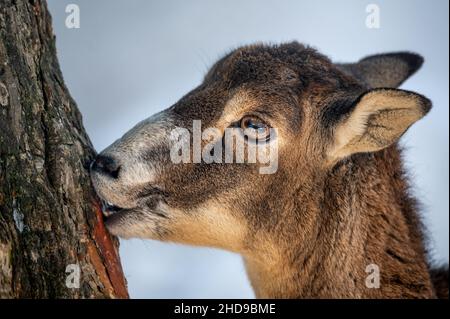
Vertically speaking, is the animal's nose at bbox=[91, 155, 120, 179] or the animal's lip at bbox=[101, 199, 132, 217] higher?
the animal's nose at bbox=[91, 155, 120, 179]

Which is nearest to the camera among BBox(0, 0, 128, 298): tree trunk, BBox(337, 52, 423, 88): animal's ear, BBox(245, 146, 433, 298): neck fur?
BBox(0, 0, 128, 298): tree trunk

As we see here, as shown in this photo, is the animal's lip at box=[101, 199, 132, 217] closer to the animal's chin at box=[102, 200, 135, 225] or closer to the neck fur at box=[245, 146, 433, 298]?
the animal's chin at box=[102, 200, 135, 225]

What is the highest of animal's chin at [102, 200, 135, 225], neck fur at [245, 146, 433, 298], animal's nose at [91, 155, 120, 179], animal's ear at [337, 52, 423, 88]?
animal's ear at [337, 52, 423, 88]

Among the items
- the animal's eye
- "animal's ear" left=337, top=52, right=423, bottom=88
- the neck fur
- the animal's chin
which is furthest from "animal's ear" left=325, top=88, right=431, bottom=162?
the animal's chin

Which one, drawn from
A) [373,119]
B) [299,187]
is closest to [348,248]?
[299,187]

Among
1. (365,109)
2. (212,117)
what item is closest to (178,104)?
(212,117)

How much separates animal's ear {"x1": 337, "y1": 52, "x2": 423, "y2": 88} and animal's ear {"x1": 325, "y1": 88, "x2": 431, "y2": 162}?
182cm

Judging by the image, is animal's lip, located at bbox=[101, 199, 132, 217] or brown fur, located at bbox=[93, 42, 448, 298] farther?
brown fur, located at bbox=[93, 42, 448, 298]

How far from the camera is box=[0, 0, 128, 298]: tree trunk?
14.4 feet

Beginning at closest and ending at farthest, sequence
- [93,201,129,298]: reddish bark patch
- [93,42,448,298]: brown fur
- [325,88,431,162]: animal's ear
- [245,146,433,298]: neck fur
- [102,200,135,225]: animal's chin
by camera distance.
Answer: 1. [93,201,129,298]: reddish bark patch
2. [102,200,135,225]: animal's chin
3. [325,88,431,162]: animal's ear
4. [93,42,448,298]: brown fur
5. [245,146,433,298]: neck fur

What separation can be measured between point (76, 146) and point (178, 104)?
50.7 inches

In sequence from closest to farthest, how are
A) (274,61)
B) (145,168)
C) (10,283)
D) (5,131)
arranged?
→ (10,283), (5,131), (145,168), (274,61)

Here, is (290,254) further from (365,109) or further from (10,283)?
(10,283)

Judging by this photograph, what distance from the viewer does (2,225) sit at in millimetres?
4273
